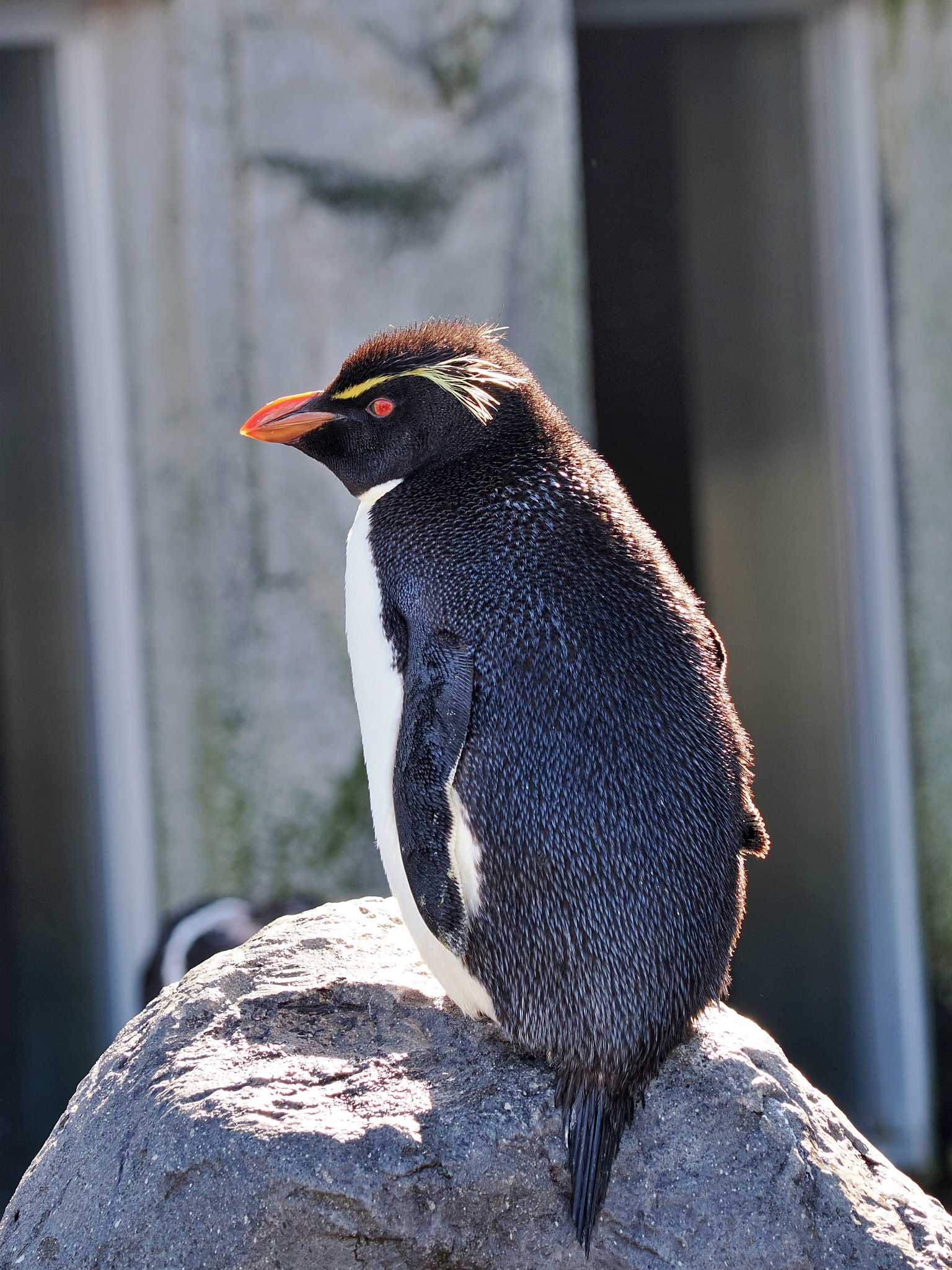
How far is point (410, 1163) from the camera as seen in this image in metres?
1.65

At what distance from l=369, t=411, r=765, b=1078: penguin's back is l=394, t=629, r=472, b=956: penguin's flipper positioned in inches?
0.6

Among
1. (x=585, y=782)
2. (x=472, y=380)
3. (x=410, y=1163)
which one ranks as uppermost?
(x=472, y=380)

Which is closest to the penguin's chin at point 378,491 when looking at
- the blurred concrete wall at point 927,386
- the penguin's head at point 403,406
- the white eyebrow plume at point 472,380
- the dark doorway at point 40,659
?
the penguin's head at point 403,406

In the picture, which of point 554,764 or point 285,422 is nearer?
point 554,764

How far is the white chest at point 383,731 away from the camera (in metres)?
1.80

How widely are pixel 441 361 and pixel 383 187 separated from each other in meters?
1.71

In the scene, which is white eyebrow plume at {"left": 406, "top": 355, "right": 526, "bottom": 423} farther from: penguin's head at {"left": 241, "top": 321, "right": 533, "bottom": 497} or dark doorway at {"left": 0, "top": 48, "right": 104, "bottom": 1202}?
dark doorway at {"left": 0, "top": 48, "right": 104, "bottom": 1202}

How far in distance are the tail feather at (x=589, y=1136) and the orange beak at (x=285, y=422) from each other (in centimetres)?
80

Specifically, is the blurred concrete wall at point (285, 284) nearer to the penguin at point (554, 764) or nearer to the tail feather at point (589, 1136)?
the penguin at point (554, 764)

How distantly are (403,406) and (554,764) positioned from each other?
479mm

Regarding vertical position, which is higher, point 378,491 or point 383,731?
point 378,491

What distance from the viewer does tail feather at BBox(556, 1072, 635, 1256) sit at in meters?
1.65

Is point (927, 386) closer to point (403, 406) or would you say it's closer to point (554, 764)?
point (403, 406)

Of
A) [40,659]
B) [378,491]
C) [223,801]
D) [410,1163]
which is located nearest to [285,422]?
[378,491]
